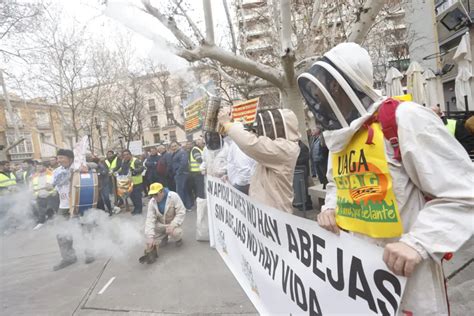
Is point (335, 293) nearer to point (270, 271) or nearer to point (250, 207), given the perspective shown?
point (270, 271)

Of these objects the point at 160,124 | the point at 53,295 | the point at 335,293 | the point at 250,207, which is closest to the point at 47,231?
the point at 53,295

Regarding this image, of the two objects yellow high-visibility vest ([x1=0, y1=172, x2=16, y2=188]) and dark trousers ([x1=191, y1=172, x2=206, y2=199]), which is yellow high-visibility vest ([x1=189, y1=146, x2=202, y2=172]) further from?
yellow high-visibility vest ([x1=0, y1=172, x2=16, y2=188])

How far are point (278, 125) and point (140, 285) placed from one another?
2906 mm

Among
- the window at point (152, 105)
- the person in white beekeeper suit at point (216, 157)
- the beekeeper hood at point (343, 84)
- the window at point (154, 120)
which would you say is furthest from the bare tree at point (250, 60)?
the window at point (154, 120)

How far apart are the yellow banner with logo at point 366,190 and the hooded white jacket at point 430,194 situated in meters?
0.04

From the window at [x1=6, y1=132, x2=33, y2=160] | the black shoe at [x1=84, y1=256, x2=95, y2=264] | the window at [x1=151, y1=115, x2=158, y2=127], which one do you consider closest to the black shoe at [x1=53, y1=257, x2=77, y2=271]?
the black shoe at [x1=84, y1=256, x2=95, y2=264]

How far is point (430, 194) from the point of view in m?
1.23

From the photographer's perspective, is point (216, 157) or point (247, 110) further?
point (247, 110)

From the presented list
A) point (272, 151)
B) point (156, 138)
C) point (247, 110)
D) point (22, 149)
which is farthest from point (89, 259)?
point (156, 138)

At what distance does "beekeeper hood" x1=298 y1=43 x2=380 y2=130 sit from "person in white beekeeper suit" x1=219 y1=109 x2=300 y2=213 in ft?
3.69

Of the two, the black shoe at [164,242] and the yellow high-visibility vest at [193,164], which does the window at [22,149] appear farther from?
the black shoe at [164,242]

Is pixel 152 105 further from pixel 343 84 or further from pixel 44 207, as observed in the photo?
pixel 343 84

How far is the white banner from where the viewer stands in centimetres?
130

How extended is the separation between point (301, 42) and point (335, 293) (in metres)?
9.85
